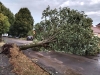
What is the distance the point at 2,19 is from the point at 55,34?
91.7 ft

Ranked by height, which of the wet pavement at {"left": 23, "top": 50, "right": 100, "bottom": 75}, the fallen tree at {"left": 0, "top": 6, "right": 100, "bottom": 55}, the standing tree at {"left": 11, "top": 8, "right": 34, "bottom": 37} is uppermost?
the standing tree at {"left": 11, "top": 8, "right": 34, "bottom": 37}

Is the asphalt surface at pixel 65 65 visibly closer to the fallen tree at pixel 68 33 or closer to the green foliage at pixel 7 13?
the fallen tree at pixel 68 33

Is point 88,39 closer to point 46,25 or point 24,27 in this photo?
point 46,25

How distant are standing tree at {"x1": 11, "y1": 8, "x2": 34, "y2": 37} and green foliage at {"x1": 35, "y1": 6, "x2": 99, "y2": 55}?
44.1m

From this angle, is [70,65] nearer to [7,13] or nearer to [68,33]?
[68,33]

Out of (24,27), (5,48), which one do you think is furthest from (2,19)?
(5,48)

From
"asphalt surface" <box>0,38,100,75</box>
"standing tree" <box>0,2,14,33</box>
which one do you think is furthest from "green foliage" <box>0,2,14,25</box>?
"asphalt surface" <box>0,38,100,75</box>

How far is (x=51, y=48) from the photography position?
51.2 ft

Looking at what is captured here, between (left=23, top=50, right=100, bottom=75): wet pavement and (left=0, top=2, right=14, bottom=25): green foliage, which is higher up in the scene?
(left=0, top=2, right=14, bottom=25): green foliage

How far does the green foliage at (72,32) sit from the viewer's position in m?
14.3

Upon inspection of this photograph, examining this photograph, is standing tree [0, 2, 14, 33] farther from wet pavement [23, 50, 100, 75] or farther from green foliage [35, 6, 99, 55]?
wet pavement [23, 50, 100, 75]

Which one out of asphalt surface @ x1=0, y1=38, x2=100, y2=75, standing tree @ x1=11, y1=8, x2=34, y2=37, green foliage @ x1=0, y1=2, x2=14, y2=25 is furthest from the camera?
standing tree @ x1=11, y1=8, x2=34, y2=37

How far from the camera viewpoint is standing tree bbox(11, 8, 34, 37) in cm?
5977

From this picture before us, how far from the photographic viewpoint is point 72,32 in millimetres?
14383
